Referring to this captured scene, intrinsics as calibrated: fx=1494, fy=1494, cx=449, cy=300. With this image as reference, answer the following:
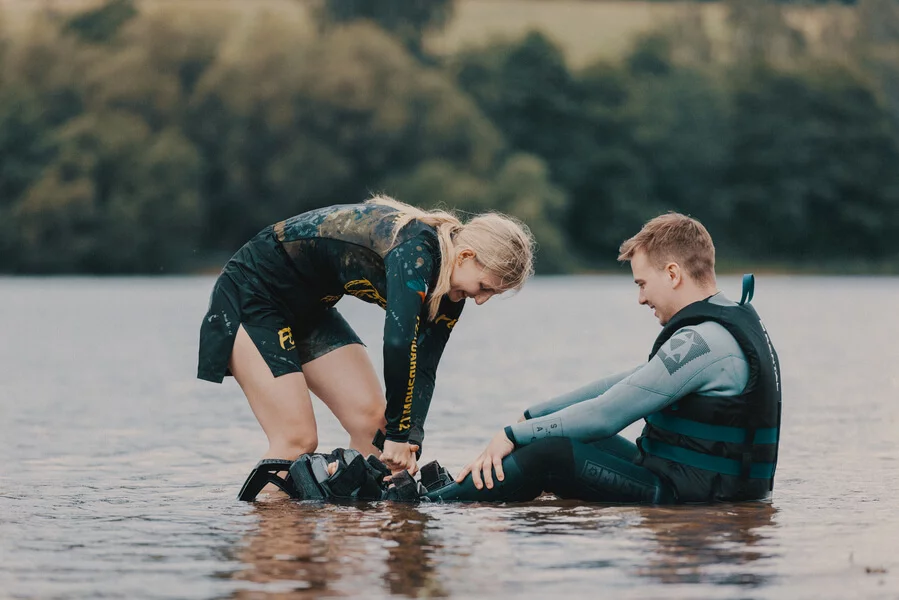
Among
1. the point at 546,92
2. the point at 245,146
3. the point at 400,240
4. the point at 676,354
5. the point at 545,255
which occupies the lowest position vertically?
the point at 676,354

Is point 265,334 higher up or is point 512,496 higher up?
point 265,334

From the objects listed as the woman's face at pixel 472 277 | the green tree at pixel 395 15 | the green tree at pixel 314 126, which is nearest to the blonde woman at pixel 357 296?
the woman's face at pixel 472 277

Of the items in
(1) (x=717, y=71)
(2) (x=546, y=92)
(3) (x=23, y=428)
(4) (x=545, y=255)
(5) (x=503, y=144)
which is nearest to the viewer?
(3) (x=23, y=428)

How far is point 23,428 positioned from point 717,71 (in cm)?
7833

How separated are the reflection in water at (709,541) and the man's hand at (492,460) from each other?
0.69 meters

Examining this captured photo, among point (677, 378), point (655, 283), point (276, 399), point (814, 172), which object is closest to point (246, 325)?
point (276, 399)

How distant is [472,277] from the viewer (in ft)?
22.7

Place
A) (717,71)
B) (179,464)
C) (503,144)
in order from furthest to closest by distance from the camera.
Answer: (717,71), (503,144), (179,464)

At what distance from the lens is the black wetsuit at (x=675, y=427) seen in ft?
21.3

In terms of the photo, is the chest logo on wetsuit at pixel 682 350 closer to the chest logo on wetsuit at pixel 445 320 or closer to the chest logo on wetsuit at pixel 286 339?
the chest logo on wetsuit at pixel 445 320

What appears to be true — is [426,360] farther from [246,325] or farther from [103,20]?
[103,20]

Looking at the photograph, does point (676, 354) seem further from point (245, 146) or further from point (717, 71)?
point (717, 71)

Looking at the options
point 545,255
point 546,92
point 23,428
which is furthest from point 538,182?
point 23,428

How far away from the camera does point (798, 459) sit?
31.7 feet
